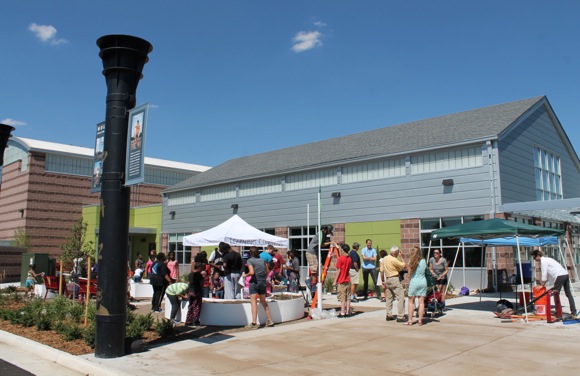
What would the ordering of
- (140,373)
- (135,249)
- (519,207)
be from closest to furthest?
1. (140,373)
2. (519,207)
3. (135,249)

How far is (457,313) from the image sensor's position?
43.6ft

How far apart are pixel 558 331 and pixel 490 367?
395 cm

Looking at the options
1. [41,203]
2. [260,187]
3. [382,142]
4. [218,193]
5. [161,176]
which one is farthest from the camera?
[161,176]

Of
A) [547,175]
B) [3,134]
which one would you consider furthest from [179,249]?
[547,175]

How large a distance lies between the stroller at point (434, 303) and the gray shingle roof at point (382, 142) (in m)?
8.55

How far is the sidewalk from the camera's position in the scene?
7.49 m

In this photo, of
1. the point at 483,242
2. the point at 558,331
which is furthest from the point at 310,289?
the point at 558,331

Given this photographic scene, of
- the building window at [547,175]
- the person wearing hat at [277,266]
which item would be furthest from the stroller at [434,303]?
the building window at [547,175]

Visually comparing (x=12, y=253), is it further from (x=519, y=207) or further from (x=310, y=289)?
(x=519, y=207)

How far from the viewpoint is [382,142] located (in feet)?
82.7

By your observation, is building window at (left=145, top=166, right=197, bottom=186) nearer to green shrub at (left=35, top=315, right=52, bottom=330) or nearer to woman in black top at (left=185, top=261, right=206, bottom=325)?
green shrub at (left=35, top=315, right=52, bottom=330)

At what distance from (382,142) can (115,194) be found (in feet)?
60.1

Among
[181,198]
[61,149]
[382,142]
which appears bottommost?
[181,198]

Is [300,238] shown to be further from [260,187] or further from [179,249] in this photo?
[179,249]
